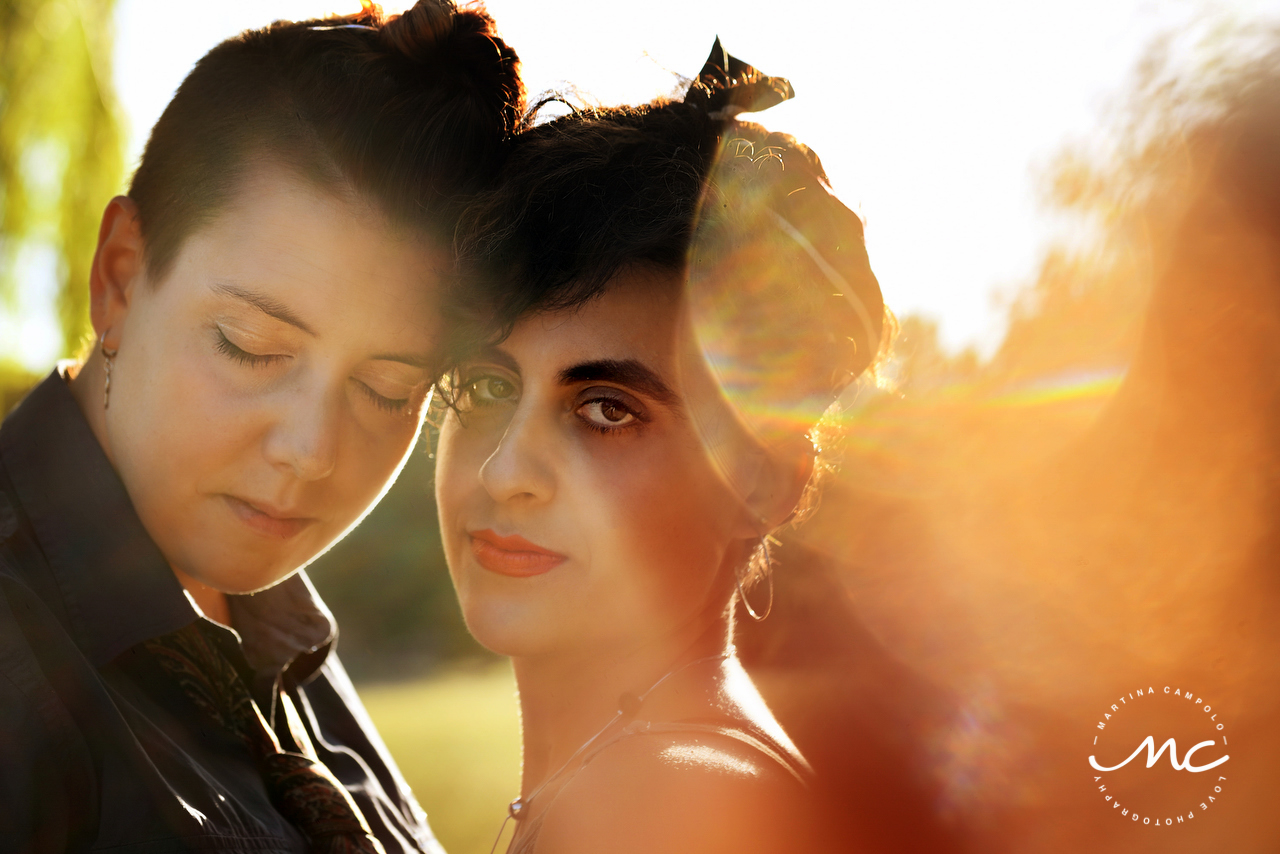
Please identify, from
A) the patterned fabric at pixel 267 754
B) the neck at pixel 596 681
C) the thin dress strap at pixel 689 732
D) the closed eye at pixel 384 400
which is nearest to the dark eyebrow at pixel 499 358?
the closed eye at pixel 384 400

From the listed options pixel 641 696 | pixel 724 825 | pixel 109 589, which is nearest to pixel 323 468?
pixel 109 589

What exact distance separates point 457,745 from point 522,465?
4.99 metres

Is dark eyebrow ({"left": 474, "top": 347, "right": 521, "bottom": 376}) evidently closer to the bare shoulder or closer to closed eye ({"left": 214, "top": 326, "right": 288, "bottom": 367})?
closed eye ({"left": 214, "top": 326, "right": 288, "bottom": 367})

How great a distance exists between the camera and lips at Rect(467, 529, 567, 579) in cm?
180

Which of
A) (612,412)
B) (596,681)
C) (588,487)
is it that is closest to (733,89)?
(612,412)

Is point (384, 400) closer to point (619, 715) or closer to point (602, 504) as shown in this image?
point (602, 504)

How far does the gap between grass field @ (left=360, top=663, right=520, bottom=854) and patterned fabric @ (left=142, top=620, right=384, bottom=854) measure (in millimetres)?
2330

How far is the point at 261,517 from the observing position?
186 centimetres

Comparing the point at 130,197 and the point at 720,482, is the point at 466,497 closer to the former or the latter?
the point at 720,482

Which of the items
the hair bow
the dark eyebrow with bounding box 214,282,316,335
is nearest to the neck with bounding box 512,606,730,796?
the dark eyebrow with bounding box 214,282,316,335

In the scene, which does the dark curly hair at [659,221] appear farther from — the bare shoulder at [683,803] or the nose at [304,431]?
the bare shoulder at [683,803]

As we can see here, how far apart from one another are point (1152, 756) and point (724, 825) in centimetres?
84

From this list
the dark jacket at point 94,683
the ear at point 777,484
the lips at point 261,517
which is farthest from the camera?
the ear at point 777,484

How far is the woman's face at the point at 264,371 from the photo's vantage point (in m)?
1.75
